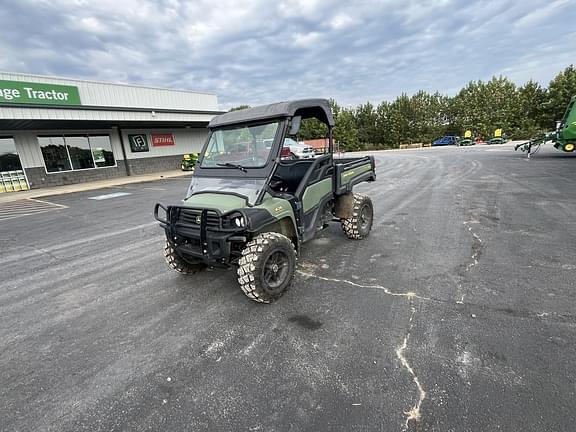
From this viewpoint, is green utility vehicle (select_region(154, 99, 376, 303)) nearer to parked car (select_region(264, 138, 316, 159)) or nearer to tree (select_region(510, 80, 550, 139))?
parked car (select_region(264, 138, 316, 159))

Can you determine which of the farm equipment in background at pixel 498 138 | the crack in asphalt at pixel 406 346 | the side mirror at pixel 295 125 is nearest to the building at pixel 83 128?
the side mirror at pixel 295 125

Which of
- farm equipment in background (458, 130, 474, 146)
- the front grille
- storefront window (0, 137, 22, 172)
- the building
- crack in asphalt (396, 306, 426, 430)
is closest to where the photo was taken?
crack in asphalt (396, 306, 426, 430)

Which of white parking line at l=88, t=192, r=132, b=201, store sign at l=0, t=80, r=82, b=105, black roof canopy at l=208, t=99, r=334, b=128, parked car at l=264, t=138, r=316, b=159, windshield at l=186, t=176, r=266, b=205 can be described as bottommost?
white parking line at l=88, t=192, r=132, b=201

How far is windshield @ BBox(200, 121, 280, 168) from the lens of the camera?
3785mm

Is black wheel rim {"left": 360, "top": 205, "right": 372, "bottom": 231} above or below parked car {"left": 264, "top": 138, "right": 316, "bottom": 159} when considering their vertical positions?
below

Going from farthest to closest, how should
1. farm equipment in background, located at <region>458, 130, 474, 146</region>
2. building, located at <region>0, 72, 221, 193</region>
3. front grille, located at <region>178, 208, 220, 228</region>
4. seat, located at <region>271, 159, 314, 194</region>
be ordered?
farm equipment in background, located at <region>458, 130, 474, 146</region>, building, located at <region>0, 72, 221, 193</region>, seat, located at <region>271, 159, 314, 194</region>, front grille, located at <region>178, 208, 220, 228</region>

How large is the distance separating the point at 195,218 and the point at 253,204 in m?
0.69

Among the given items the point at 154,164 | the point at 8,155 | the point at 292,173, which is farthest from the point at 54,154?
the point at 292,173

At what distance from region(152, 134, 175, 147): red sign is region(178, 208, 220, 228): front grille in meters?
21.0

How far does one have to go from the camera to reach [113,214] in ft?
29.8

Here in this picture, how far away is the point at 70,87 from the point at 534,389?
2036 centimetres

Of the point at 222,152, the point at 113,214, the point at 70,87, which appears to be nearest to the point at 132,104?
the point at 70,87

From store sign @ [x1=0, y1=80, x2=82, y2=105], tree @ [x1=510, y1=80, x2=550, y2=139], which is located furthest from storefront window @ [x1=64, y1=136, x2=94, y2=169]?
tree @ [x1=510, y1=80, x2=550, y2=139]

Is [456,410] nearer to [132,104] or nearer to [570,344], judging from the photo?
[570,344]
